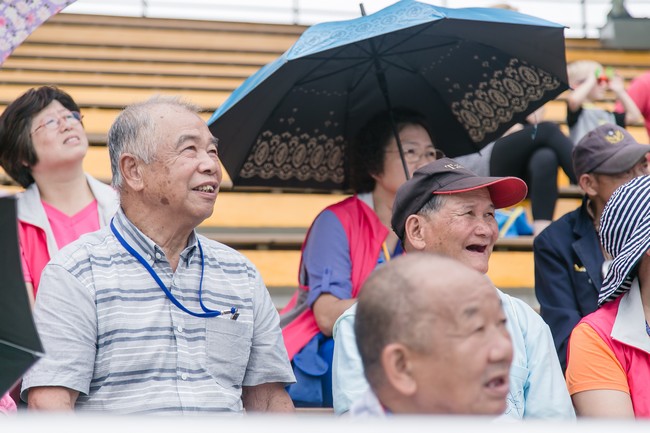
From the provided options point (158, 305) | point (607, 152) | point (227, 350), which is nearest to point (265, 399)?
point (227, 350)

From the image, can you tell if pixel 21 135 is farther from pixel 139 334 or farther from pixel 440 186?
pixel 440 186

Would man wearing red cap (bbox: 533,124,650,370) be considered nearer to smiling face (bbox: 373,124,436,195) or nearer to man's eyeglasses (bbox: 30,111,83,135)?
smiling face (bbox: 373,124,436,195)

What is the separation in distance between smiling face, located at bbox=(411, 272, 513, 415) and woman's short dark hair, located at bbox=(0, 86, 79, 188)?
1936 mm

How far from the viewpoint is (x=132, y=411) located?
211 cm

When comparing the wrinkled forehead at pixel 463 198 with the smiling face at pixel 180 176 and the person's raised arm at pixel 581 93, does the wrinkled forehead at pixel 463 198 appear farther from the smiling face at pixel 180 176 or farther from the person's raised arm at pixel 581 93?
the person's raised arm at pixel 581 93

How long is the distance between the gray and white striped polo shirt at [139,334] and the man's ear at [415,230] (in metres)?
0.41

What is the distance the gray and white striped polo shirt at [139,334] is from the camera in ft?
6.93

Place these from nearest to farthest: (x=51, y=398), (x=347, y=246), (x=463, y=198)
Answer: (x=51, y=398), (x=463, y=198), (x=347, y=246)

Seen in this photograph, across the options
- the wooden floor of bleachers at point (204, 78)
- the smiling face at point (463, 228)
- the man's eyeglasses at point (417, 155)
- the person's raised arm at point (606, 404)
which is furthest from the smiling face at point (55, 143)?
the person's raised arm at point (606, 404)

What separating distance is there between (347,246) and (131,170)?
32.9 inches

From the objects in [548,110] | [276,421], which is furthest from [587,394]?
[548,110]

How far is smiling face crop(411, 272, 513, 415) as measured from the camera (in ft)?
4.91

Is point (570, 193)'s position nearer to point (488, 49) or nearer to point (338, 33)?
point (488, 49)

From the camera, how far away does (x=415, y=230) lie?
2445 millimetres
